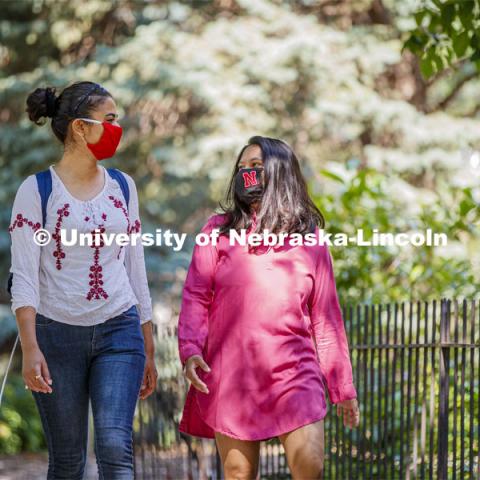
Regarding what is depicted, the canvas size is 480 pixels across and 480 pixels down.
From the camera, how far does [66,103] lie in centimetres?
453

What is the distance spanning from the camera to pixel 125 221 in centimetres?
446

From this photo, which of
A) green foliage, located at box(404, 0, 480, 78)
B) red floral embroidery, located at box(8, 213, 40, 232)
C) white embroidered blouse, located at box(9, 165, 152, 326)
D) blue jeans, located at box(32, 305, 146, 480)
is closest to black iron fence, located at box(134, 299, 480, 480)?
green foliage, located at box(404, 0, 480, 78)

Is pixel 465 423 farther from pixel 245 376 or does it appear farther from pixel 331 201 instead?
pixel 245 376

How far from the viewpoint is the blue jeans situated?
418cm

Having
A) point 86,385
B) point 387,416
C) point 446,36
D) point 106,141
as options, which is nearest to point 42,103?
point 106,141

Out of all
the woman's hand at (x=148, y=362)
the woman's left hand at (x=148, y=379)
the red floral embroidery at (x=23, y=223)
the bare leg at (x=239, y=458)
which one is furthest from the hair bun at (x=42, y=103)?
the bare leg at (x=239, y=458)

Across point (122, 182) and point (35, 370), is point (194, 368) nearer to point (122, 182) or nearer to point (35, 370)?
point (35, 370)

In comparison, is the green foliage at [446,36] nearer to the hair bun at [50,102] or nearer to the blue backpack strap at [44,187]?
the hair bun at [50,102]

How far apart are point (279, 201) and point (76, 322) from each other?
106cm

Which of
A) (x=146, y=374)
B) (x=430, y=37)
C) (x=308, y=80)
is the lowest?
(x=146, y=374)

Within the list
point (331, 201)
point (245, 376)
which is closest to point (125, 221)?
point (245, 376)

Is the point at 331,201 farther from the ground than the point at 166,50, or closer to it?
→ closer to it

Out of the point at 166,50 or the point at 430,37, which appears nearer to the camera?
the point at 430,37

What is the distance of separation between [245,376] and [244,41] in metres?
12.8
